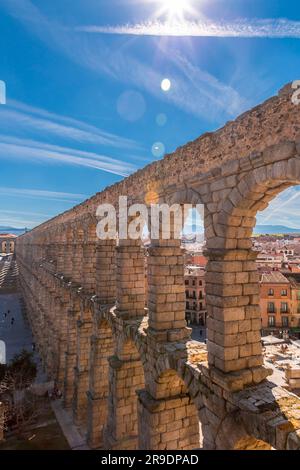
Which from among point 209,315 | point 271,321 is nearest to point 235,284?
point 209,315

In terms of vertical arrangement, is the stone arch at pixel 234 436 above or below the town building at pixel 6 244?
below

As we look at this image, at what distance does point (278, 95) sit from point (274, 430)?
550 cm

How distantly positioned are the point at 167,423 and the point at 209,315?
13.4ft

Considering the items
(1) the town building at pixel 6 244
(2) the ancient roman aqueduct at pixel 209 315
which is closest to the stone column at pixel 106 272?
(2) the ancient roman aqueduct at pixel 209 315

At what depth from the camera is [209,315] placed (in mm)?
7125

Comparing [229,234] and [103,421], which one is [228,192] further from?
[103,421]

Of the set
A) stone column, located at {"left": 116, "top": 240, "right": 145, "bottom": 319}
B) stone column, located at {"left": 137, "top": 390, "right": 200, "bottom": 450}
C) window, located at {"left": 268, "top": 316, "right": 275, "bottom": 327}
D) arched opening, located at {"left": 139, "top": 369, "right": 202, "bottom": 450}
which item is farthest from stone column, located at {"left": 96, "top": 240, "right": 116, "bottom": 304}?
window, located at {"left": 268, "top": 316, "right": 275, "bottom": 327}

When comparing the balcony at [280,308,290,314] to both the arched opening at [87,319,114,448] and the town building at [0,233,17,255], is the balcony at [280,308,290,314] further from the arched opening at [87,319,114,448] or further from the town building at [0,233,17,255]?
the town building at [0,233,17,255]

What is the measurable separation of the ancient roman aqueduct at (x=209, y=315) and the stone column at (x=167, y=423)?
28 mm

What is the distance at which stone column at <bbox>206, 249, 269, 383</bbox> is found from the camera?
663cm

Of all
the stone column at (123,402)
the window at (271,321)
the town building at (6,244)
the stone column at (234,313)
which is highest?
the town building at (6,244)

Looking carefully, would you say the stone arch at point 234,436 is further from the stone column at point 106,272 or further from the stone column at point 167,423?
the stone column at point 106,272

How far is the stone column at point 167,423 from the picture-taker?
8.87 metres

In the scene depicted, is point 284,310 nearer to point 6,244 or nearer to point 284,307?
point 284,307
